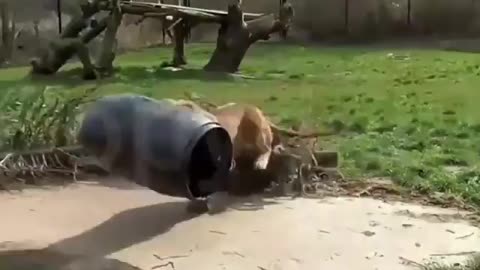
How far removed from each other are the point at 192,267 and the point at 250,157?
1594 mm

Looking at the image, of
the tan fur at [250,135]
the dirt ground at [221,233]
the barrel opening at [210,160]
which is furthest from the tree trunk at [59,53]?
the barrel opening at [210,160]

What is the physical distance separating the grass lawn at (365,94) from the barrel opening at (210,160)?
3.61 ft

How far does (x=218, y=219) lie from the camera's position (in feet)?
17.5

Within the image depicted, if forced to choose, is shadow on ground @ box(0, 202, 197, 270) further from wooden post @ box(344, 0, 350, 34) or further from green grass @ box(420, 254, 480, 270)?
wooden post @ box(344, 0, 350, 34)

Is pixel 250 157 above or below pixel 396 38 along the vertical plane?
above

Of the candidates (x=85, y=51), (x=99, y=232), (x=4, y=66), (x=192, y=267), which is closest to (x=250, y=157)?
(x=99, y=232)

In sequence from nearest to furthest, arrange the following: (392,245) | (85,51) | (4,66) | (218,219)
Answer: (392,245) < (218,219) < (85,51) < (4,66)

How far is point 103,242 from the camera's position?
4.89 m

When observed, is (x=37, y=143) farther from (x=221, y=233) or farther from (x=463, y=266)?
(x=463, y=266)

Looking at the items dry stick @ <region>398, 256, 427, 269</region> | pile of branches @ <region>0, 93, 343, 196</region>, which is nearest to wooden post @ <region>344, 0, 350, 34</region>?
pile of branches @ <region>0, 93, 343, 196</region>

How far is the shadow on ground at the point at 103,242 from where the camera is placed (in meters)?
4.52

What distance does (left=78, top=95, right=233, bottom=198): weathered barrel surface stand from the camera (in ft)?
17.3

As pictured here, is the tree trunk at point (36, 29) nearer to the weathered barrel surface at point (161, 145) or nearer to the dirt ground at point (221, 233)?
the dirt ground at point (221, 233)

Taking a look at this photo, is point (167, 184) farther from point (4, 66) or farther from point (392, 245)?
point (4, 66)
